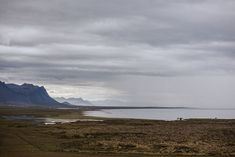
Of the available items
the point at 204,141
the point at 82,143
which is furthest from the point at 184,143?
the point at 82,143

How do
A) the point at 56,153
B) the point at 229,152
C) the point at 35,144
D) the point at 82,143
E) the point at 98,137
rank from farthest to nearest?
1. the point at 98,137
2. the point at 82,143
3. the point at 35,144
4. the point at 229,152
5. the point at 56,153

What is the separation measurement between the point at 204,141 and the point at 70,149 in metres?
17.3

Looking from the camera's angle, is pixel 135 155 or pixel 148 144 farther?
pixel 148 144

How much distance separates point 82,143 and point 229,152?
15858 mm

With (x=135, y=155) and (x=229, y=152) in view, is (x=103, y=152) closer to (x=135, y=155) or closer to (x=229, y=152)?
(x=135, y=155)

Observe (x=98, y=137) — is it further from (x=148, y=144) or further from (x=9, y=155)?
(x=9, y=155)

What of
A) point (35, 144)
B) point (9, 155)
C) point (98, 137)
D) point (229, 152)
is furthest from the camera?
point (98, 137)

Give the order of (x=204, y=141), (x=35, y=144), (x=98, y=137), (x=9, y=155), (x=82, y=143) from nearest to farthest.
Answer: (x=9, y=155) → (x=35, y=144) → (x=82, y=143) → (x=204, y=141) → (x=98, y=137)

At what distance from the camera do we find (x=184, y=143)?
4781 centimetres

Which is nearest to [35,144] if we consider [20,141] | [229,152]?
[20,141]

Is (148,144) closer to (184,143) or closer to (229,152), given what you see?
(184,143)

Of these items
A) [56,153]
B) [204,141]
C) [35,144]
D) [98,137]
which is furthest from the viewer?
[98,137]

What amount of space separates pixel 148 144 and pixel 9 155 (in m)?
16.6

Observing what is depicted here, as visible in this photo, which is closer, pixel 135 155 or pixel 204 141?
pixel 135 155
